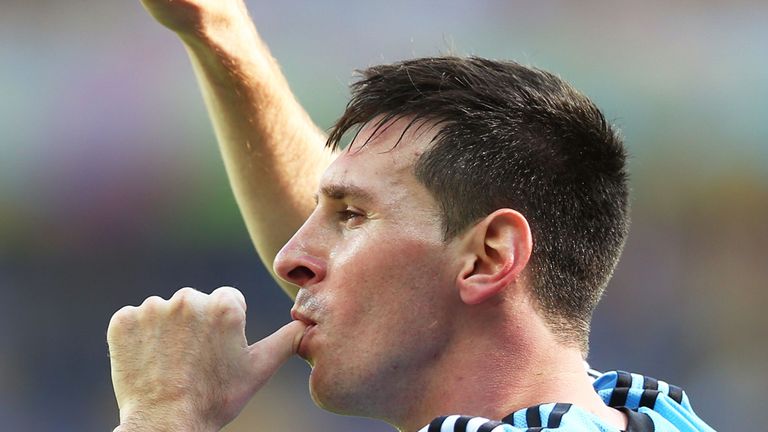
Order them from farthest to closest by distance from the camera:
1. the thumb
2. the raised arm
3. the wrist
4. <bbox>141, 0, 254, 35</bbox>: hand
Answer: the raised arm, <bbox>141, 0, 254, 35</bbox>: hand, the thumb, the wrist

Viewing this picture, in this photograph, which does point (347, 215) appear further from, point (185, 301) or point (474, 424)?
point (474, 424)

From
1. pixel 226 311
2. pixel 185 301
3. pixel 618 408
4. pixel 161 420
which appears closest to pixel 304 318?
pixel 226 311

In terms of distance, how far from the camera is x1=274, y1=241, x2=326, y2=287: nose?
2553mm

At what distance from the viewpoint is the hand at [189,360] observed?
2.43 metres

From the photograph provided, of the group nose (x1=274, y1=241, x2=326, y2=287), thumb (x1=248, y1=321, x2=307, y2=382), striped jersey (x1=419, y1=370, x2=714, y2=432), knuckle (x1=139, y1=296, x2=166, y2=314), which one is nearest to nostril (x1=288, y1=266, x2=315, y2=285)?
nose (x1=274, y1=241, x2=326, y2=287)

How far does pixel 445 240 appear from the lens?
250 centimetres

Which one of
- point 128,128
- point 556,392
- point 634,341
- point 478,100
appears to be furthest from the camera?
point 128,128

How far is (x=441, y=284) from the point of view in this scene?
248 centimetres

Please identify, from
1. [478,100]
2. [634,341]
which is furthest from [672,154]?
[478,100]

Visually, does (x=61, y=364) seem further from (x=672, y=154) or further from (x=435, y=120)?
(x=435, y=120)

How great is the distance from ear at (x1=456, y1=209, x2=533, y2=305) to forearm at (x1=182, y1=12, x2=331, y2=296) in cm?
100

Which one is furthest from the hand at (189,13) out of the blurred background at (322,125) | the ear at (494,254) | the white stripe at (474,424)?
the blurred background at (322,125)

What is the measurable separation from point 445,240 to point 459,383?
0.34m

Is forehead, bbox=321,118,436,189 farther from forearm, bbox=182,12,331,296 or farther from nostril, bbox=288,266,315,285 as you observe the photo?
forearm, bbox=182,12,331,296
